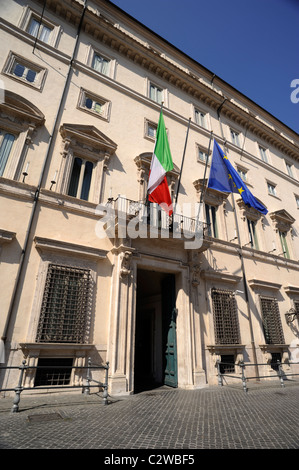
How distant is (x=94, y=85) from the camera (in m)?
12.1

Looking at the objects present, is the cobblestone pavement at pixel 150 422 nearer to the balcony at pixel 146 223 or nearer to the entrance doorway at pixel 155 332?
the entrance doorway at pixel 155 332

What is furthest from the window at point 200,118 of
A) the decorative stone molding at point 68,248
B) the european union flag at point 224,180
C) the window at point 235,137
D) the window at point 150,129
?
the decorative stone molding at point 68,248

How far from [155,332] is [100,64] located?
1357 centimetres

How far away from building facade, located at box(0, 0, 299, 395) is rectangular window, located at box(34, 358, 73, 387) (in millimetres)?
36

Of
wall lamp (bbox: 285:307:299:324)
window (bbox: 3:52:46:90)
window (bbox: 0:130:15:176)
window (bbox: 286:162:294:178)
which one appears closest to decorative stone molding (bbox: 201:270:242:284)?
wall lamp (bbox: 285:307:299:324)

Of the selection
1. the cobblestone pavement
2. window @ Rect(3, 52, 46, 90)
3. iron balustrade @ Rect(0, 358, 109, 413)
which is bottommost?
the cobblestone pavement

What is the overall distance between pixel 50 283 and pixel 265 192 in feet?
50.8

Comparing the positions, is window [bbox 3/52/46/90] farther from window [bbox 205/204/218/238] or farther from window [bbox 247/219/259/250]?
window [bbox 247/219/259/250]

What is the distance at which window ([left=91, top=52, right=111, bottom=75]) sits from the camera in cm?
1291

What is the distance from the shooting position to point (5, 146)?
8758mm

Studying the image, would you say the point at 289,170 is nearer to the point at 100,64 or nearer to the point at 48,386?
the point at 100,64

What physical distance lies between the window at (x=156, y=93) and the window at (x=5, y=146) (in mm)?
8534

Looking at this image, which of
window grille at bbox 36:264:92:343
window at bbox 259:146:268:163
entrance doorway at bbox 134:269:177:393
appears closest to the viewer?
window grille at bbox 36:264:92:343
